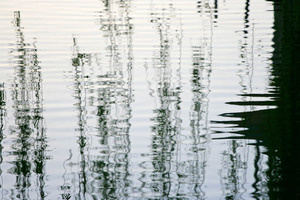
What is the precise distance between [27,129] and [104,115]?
0.81m

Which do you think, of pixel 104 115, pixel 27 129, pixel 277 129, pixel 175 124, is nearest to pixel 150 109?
pixel 104 115

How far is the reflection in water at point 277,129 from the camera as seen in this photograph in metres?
4.99

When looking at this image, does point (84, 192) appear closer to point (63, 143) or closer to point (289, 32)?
point (63, 143)

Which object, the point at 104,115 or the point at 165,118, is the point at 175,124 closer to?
the point at 165,118

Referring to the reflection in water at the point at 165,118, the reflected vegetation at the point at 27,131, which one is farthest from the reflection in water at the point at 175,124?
the reflected vegetation at the point at 27,131

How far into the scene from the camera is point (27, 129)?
6.50 meters

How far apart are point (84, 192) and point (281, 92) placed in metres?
3.43

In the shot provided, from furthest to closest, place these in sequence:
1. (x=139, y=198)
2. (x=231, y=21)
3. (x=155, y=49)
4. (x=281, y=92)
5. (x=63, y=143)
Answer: (x=231, y=21), (x=155, y=49), (x=281, y=92), (x=63, y=143), (x=139, y=198)

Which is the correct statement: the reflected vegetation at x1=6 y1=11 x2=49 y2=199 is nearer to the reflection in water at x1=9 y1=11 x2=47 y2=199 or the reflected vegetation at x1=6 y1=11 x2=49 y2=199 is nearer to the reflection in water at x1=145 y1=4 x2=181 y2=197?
the reflection in water at x1=9 y1=11 x2=47 y2=199

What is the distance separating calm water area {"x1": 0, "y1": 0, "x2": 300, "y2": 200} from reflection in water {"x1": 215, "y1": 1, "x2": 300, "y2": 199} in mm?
13

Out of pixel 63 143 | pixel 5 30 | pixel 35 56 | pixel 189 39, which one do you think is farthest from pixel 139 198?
pixel 5 30

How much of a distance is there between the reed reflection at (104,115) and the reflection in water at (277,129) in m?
0.91

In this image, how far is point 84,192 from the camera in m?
4.89

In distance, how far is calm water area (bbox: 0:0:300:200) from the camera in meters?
5.12
